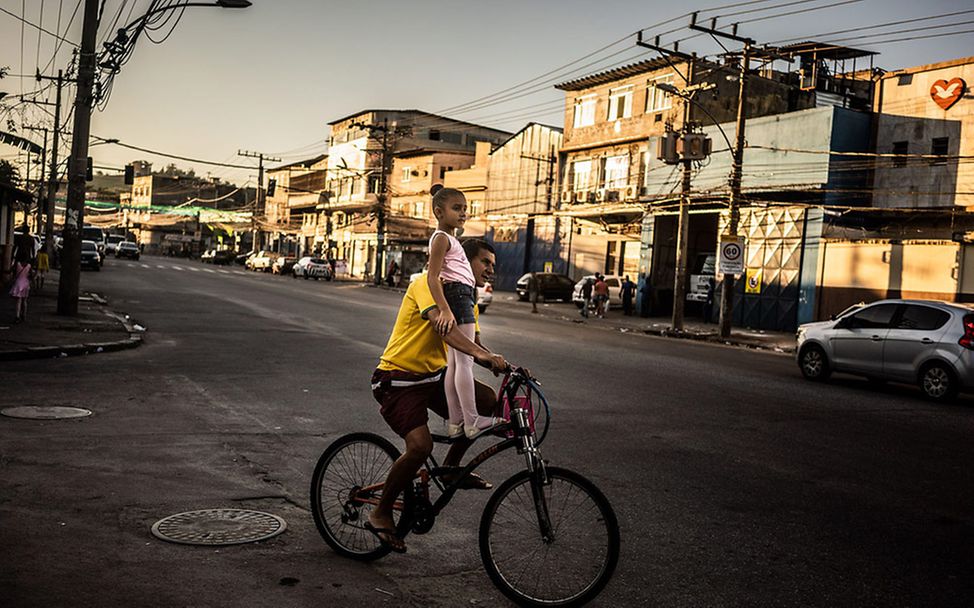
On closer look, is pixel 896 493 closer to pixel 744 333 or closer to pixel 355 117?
pixel 744 333

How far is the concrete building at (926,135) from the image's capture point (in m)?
30.2

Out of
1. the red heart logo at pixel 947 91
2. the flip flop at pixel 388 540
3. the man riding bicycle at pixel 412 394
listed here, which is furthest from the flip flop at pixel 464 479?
the red heart logo at pixel 947 91

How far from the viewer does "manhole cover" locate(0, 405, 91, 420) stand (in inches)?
332

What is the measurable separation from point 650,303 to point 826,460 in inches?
1217

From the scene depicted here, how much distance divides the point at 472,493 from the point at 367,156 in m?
74.7

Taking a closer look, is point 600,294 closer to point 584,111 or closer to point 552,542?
point 584,111

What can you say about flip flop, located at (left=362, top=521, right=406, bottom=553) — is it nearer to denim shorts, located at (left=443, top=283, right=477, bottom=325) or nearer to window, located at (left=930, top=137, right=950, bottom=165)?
denim shorts, located at (left=443, top=283, right=477, bottom=325)

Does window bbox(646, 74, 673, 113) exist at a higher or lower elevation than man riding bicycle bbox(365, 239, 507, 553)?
higher

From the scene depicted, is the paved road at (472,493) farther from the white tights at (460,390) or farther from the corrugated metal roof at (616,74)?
the corrugated metal roof at (616,74)

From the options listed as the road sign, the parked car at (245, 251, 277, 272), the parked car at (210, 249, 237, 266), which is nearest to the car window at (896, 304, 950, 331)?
the road sign

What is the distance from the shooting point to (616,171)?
1796 inches

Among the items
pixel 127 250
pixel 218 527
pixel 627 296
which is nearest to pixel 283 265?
pixel 127 250

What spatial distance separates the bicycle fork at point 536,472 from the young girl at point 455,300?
0.18 metres

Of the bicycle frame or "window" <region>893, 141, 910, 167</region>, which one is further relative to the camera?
"window" <region>893, 141, 910, 167</region>
